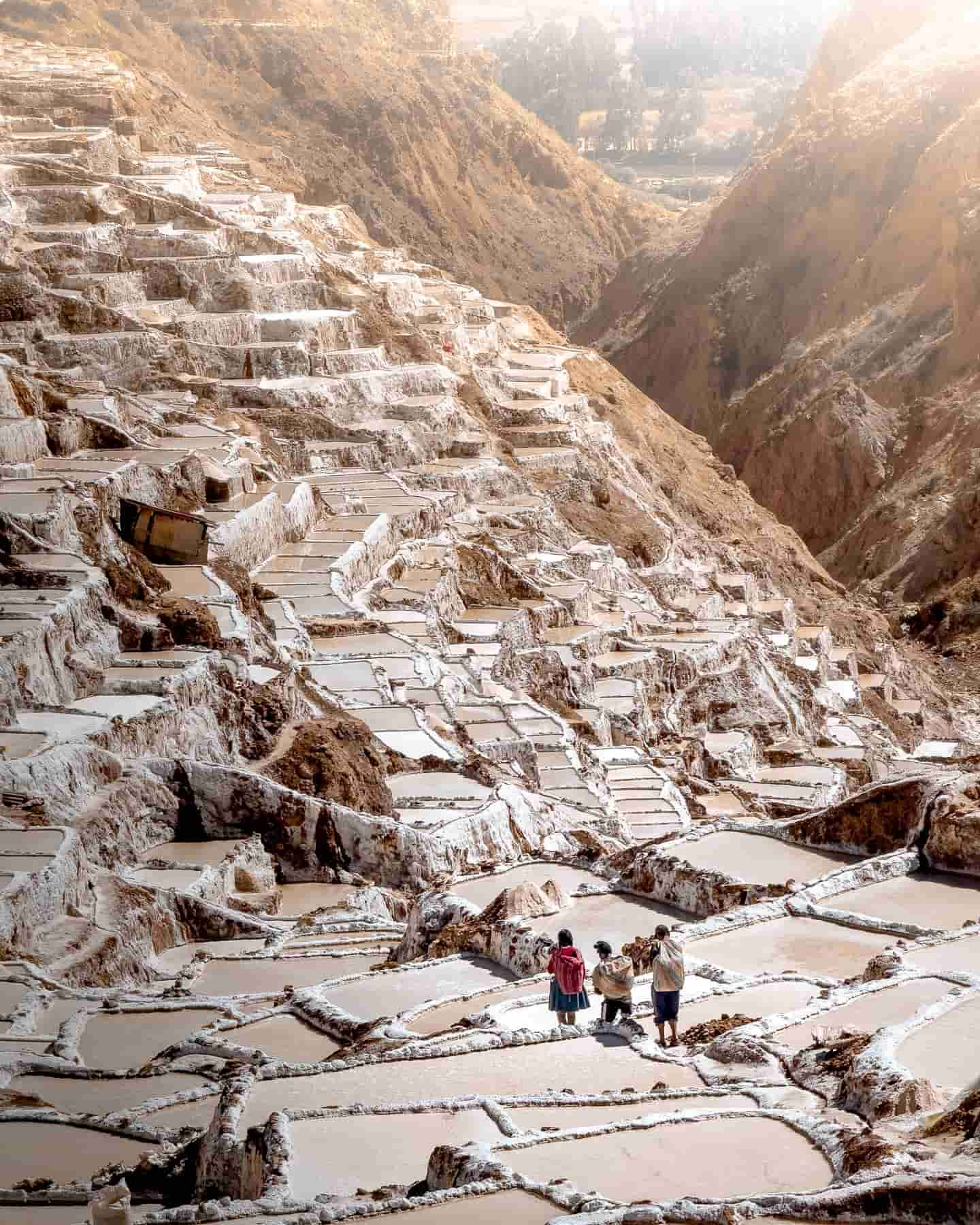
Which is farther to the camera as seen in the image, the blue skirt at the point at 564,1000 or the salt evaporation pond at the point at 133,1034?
the salt evaporation pond at the point at 133,1034

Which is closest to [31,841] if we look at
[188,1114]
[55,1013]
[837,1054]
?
[55,1013]

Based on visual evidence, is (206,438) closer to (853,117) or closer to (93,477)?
(93,477)

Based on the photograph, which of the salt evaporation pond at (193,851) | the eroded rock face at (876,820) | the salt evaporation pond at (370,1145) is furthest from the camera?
the salt evaporation pond at (193,851)

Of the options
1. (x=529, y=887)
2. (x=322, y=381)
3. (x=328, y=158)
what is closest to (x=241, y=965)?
(x=529, y=887)

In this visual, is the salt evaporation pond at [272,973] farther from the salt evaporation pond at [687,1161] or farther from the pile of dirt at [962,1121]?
the pile of dirt at [962,1121]

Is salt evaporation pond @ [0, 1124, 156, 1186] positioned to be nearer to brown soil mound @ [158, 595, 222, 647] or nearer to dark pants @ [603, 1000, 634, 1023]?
dark pants @ [603, 1000, 634, 1023]

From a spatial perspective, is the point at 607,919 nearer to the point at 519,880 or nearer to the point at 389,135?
the point at 519,880

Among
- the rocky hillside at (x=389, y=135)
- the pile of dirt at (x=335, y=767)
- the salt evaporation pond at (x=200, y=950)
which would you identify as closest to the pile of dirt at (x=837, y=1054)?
the salt evaporation pond at (x=200, y=950)
